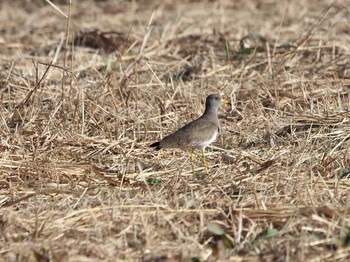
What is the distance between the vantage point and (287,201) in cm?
564

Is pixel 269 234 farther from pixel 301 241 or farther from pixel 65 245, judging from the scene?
pixel 65 245

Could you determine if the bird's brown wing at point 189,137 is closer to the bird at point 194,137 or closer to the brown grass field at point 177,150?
the bird at point 194,137

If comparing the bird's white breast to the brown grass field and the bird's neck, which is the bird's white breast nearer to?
the brown grass field

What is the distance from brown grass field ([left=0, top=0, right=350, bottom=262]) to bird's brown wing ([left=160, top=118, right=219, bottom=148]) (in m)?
0.20

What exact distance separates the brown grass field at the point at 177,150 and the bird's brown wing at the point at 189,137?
0.20 metres

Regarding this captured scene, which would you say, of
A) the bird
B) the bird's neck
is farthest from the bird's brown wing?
the bird's neck

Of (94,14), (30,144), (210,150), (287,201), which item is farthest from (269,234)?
(94,14)

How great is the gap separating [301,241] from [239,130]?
9.31 feet

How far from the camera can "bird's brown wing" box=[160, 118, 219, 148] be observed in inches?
263

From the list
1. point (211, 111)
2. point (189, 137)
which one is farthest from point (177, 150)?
point (189, 137)

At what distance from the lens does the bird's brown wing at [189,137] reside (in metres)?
6.67

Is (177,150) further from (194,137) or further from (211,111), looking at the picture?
(194,137)

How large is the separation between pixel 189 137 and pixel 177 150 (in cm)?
60

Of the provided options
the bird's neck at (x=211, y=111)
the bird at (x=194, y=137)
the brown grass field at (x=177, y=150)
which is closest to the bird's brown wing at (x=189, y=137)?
the bird at (x=194, y=137)
